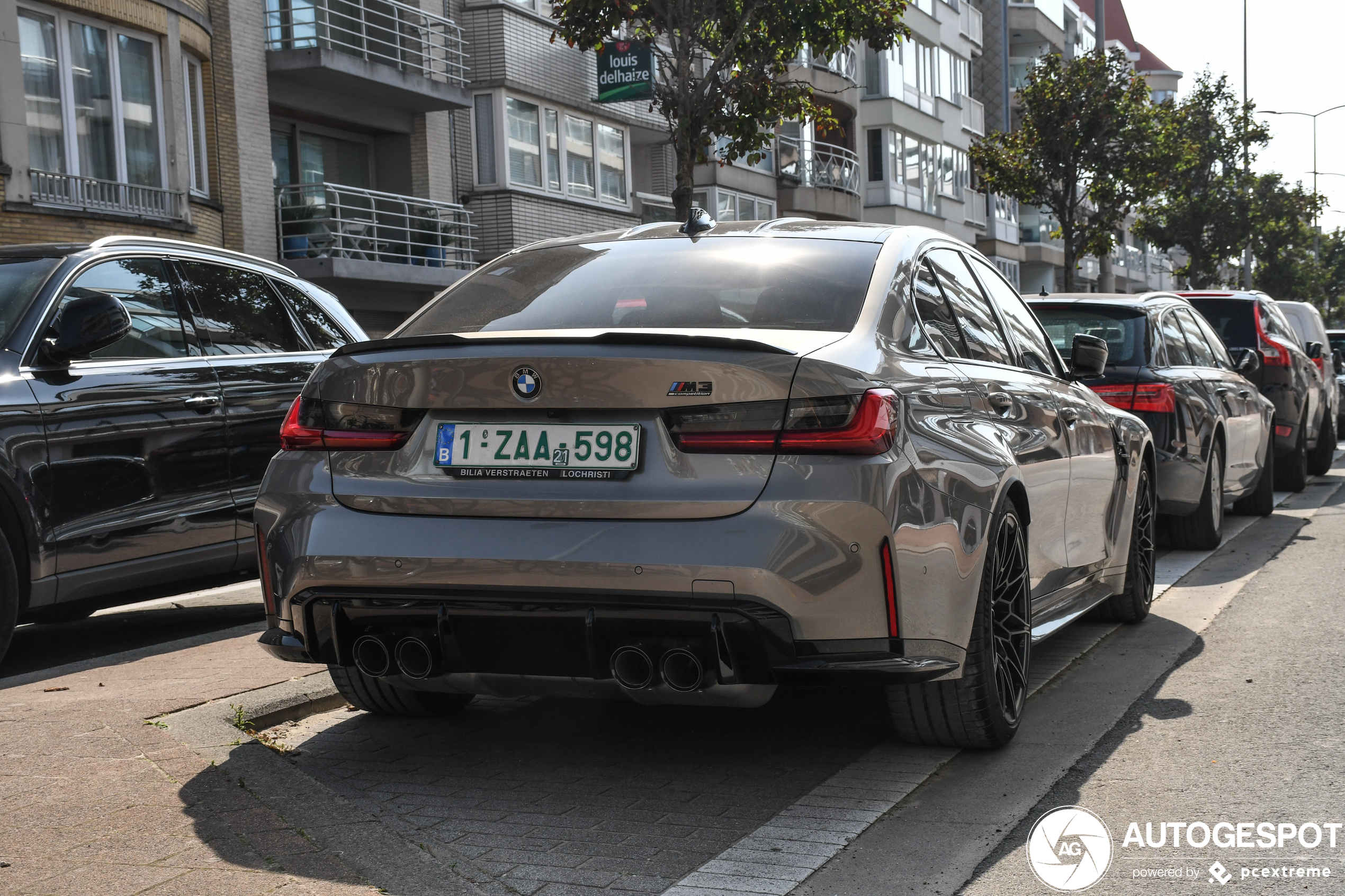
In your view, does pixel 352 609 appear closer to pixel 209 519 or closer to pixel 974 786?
pixel 974 786

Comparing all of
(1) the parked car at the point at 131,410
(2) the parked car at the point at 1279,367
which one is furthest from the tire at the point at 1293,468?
(1) the parked car at the point at 131,410

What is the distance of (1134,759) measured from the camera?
4.65 m

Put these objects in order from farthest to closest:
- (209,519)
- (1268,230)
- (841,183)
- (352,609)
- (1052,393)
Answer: (1268,230)
(841,183)
(209,519)
(1052,393)
(352,609)

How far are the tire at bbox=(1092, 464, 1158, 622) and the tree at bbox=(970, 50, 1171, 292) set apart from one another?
24668 millimetres

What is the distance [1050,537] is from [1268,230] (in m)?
45.1

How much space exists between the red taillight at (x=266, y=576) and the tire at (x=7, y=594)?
75.7 inches

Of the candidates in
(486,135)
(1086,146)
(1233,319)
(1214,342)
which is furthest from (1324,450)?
(1086,146)

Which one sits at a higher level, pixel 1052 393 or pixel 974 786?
pixel 1052 393

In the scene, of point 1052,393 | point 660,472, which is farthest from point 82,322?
point 1052,393

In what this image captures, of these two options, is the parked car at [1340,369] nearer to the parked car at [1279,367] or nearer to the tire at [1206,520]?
the parked car at [1279,367]

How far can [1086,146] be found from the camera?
30453 mm

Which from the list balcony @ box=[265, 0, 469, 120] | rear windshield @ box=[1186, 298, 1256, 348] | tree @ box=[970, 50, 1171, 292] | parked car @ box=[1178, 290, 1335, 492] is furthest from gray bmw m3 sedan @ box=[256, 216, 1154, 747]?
tree @ box=[970, 50, 1171, 292]

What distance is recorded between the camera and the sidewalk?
11.4 feet

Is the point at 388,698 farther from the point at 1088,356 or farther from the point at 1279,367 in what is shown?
the point at 1279,367
